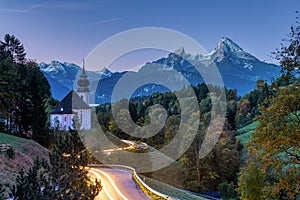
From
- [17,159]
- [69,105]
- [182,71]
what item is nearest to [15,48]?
[69,105]

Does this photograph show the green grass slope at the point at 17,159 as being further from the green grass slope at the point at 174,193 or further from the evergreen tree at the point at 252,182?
the evergreen tree at the point at 252,182

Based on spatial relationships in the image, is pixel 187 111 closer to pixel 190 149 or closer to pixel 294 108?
pixel 190 149

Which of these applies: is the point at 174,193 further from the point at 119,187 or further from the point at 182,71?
the point at 182,71

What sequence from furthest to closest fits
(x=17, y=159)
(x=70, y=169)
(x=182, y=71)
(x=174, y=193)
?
(x=182, y=71) → (x=174, y=193) → (x=17, y=159) → (x=70, y=169)

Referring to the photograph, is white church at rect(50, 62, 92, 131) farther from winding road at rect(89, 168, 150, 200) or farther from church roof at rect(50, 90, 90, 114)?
winding road at rect(89, 168, 150, 200)

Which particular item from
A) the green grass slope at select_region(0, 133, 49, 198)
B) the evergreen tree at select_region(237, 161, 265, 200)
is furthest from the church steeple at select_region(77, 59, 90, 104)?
the evergreen tree at select_region(237, 161, 265, 200)

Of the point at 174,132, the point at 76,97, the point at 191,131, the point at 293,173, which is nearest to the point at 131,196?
the point at 293,173

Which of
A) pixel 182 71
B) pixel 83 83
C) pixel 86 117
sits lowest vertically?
pixel 86 117
